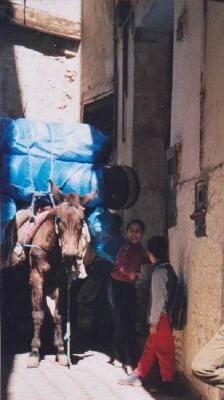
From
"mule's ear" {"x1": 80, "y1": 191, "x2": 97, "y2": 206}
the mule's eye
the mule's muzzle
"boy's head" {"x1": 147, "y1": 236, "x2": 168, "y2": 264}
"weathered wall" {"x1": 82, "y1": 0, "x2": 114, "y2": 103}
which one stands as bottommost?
the mule's muzzle

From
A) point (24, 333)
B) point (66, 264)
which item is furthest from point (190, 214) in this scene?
point (24, 333)

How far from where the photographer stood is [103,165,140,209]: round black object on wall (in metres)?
8.44

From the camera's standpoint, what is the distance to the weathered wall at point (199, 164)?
6.08m

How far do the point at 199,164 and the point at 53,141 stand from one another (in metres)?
2.22

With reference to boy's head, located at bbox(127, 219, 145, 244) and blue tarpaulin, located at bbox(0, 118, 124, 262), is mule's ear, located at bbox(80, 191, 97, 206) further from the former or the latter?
boy's head, located at bbox(127, 219, 145, 244)

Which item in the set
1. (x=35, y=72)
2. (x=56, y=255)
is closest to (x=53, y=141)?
(x=56, y=255)

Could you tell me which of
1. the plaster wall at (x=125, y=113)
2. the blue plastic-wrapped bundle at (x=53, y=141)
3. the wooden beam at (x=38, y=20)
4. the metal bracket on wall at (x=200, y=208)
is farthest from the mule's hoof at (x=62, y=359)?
the wooden beam at (x=38, y=20)

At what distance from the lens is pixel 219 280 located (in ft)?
19.6

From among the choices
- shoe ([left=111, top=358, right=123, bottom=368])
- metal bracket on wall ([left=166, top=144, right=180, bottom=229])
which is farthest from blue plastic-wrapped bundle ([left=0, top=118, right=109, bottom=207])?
shoe ([left=111, top=358, right=123, bottom=368])

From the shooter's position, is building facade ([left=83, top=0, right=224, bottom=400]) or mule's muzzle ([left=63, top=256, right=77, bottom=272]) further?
mule's muzzle ([left=63, top=256, right=77, bottom=272])

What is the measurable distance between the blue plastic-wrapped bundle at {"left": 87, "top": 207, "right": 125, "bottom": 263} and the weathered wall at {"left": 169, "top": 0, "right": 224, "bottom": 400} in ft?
2.67

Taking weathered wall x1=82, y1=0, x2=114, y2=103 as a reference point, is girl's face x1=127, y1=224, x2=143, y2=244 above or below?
below

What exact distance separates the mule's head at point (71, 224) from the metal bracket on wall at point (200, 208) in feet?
5.01

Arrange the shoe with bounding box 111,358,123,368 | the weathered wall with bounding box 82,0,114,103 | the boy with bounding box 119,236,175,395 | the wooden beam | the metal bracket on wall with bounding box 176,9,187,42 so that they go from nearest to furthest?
1. the boy with bounding box 119,236,175,395
2. the metal bracket on wall with bounding box 176,9,187,42
3. the shoe with bounding box 111,358,123,368
4. the weathered wall with bounding box 82,0,114,103
5. the wooden beam
